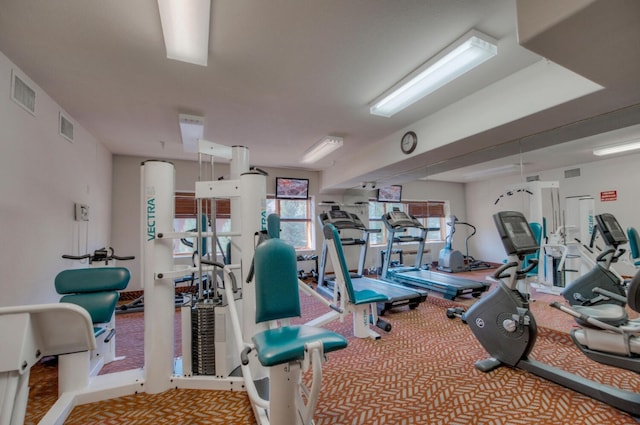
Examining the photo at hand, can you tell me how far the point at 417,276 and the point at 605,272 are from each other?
2806 millimetres

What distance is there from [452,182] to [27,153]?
22.1 ft

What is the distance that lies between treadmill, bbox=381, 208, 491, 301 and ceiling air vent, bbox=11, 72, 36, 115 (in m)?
4.92

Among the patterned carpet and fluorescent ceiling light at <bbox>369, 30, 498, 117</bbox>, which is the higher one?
fluorescent ceiling light at <bbox>369, 30, 498, 117</bbox>

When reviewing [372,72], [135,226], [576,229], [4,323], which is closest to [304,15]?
[372,72]

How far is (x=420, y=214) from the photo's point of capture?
261 inches

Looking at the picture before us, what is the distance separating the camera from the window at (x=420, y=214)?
6.57 metres

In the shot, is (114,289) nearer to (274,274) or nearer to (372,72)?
(274,274)

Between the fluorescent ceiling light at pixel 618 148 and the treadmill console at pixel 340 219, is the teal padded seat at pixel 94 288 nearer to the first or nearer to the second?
the treadmill console at pixel 340 219

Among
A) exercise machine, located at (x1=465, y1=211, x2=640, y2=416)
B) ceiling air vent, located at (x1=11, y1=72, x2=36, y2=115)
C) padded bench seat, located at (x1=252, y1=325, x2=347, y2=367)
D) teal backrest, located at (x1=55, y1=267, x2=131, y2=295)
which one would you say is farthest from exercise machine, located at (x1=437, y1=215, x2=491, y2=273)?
ceiling air vent, located at (x1=11, y1=72, x2=36, y2=115)

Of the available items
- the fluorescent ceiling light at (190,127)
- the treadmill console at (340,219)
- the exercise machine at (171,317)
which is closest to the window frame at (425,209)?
the treadmill console at (340,219)

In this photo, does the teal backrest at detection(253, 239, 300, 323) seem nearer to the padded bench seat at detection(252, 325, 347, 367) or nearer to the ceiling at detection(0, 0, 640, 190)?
the padded bench seat at detection(252, 325, 347, 367)

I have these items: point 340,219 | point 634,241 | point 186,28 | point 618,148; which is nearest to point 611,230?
point 634,241

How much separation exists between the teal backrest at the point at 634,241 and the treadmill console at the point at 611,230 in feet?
0.78

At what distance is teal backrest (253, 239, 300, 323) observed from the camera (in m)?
1.74
